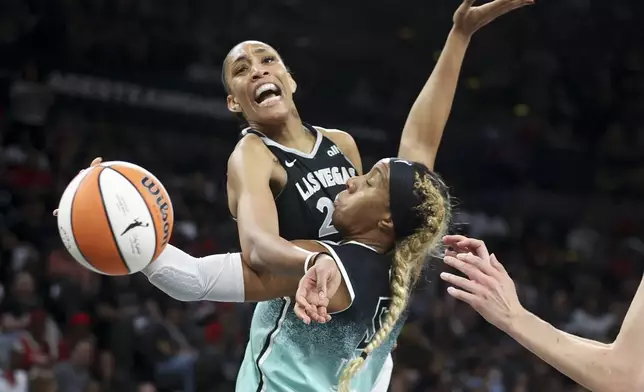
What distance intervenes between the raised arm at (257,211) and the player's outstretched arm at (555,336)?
34.8 inches

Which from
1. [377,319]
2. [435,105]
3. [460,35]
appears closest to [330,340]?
[377,319]

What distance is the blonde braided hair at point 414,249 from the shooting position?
3.32 meters

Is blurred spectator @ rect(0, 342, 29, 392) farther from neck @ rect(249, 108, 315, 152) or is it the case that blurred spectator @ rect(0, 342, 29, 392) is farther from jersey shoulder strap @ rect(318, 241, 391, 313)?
jersey shoulder strap @ rect(318, 241, 391, 313)

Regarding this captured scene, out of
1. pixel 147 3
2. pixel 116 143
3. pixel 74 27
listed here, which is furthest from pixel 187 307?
pixel 147 3

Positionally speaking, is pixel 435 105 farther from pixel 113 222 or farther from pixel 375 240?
pixel 113 222

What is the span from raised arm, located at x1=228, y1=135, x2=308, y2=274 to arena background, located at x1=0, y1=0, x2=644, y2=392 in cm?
307

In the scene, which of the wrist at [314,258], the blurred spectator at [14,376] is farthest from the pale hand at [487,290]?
the blurred spectator at [14,376]

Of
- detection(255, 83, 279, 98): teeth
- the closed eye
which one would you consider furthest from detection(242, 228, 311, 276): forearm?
the closed eye

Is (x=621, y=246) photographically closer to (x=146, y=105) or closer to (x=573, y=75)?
(x=573, y=75)

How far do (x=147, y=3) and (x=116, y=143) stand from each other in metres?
1.82

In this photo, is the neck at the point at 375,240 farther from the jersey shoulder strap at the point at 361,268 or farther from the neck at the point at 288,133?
the neck at the point at 288,133

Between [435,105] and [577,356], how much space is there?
179 centimetres

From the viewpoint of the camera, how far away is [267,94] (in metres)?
3.77

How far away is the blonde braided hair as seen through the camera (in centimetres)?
332
